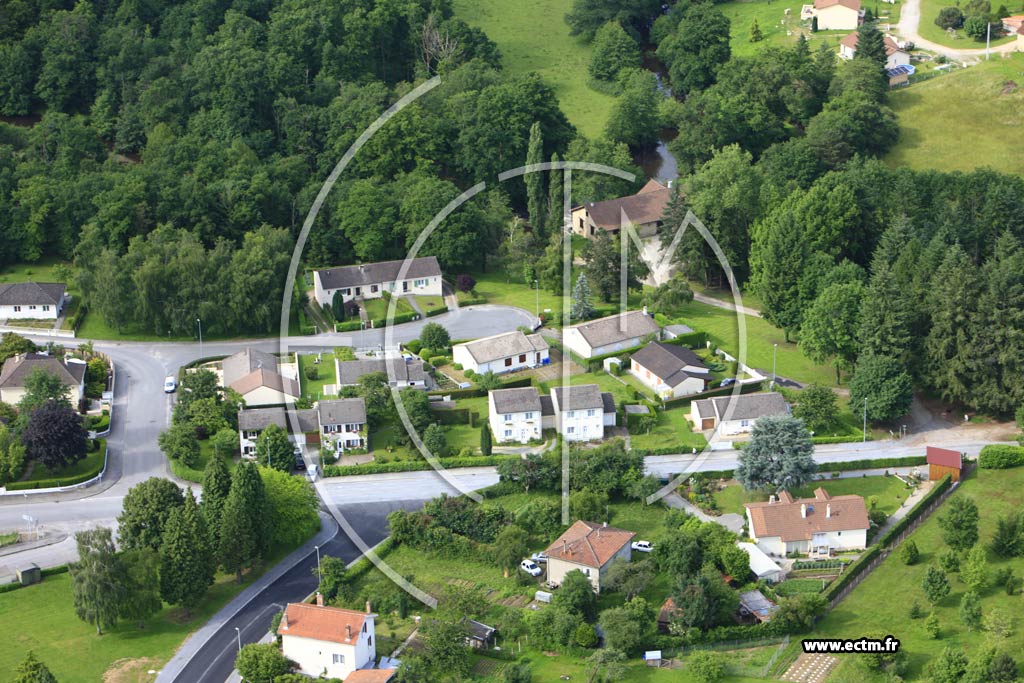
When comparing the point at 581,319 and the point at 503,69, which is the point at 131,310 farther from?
the point at 503,69

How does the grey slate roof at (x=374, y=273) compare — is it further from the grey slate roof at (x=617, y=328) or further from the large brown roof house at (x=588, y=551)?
the large brown roof house at (x=588, y=551)

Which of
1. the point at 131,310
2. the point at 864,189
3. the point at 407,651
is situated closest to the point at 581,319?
the point at 864,189

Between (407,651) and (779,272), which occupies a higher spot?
(779,272)

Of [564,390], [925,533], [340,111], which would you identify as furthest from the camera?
[340,111]

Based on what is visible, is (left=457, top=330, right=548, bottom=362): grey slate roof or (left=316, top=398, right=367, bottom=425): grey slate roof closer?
(left=316, top=398, right=367, bottom=425): grey slate roof

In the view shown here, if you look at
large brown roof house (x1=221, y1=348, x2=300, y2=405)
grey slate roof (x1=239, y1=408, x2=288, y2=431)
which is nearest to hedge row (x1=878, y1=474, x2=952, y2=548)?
grey slate roof (x1=239, y1=408, x2=288, y2=431)

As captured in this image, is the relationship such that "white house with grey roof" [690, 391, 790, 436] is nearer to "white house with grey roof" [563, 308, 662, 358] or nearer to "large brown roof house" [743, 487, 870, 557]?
"white house with grey roof" [563, 308, 662, 358]

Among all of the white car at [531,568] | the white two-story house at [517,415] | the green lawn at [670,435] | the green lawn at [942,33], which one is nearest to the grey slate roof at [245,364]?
the white two-story house at [517,415]
